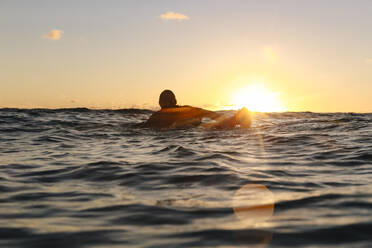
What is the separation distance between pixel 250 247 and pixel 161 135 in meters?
10.5

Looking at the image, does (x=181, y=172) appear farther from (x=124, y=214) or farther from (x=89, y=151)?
(x=89, y=151)

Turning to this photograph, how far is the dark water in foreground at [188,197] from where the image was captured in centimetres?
339

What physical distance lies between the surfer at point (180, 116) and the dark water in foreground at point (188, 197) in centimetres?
487

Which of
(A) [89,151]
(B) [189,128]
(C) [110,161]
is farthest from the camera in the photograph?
(B) [189,128]

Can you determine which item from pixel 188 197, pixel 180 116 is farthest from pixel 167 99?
pixel 188 197

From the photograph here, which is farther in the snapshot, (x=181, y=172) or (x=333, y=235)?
(x=181, y=172)

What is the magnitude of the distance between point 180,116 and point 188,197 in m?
10.2

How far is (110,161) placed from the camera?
7.90m

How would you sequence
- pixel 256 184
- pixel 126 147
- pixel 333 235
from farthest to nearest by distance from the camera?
pixel 126 147, pixel 256 184, pixel 333 235

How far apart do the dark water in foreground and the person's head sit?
193 inches

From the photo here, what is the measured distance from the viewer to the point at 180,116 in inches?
590

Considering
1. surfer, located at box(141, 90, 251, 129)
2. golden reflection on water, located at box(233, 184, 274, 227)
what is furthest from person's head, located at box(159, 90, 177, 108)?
golden reflection on water, located at box(233, 184, 274, 227)

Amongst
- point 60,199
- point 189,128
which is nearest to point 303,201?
point 60,199

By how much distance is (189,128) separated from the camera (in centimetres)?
1585
